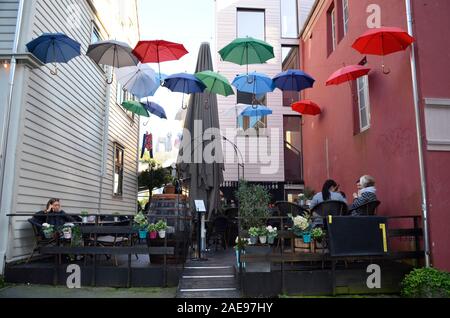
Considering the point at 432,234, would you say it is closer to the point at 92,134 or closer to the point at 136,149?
the point at 92,134

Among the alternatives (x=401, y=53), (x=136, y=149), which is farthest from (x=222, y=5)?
(x=401, y=53)

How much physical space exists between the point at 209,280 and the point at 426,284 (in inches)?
119

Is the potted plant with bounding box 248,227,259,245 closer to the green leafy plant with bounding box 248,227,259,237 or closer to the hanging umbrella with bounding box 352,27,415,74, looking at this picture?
the green leafy plant with bounding box 248,227,259,237

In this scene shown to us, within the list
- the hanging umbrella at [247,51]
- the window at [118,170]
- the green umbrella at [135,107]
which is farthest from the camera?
the window at [118,170]

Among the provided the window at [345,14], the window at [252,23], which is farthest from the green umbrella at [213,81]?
the window at [252,23]

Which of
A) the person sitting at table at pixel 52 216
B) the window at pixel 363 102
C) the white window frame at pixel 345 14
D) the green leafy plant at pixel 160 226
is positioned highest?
the white window frame at pixel 345 14

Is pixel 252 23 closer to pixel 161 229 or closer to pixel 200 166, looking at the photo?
pixel 200 166

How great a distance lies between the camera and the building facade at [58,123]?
253 inches

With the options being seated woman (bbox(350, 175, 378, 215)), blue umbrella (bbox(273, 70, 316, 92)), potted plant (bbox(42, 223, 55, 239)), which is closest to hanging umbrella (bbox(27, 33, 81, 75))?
potted plant (bbox(42, 223, 55, 239))

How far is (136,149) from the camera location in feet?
51.5

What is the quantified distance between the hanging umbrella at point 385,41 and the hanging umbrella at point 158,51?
3.71 meters

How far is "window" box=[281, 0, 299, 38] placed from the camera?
52.4 ft

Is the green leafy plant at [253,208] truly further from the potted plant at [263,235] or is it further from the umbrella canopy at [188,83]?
the umbrella canopy at [188,83]
